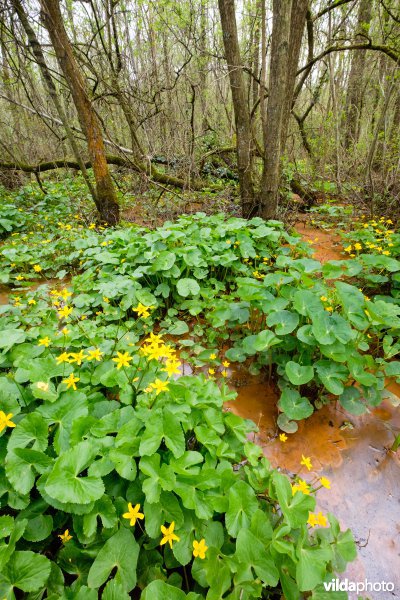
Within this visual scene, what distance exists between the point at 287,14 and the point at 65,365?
3977 mm

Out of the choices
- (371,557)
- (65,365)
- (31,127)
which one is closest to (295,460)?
(371,557)

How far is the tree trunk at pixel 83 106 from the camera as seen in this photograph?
3727mm

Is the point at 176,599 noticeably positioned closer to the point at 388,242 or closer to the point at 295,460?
the point at 295,460

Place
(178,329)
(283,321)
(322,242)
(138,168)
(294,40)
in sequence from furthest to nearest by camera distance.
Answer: (138,168), (322,242), (294,40), (178,329), (283,321)

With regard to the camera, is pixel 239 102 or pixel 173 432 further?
pixel 239 102

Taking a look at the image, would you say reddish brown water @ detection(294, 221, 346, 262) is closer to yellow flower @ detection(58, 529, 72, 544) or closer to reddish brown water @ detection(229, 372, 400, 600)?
reddish brown water @ detection(229, 372, 400, 600)

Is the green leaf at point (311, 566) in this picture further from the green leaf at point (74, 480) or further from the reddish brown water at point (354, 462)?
the green leaf at point (74, 480)

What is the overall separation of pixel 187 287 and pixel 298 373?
128cm

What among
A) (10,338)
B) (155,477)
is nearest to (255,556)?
(155,477)

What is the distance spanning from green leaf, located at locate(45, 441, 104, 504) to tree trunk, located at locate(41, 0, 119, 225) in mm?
4178

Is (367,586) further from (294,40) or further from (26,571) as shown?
(294,40)

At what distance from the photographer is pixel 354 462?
69.7 inches

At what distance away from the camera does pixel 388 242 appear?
10.9 feet

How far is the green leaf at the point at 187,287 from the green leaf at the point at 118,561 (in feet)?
5.98
